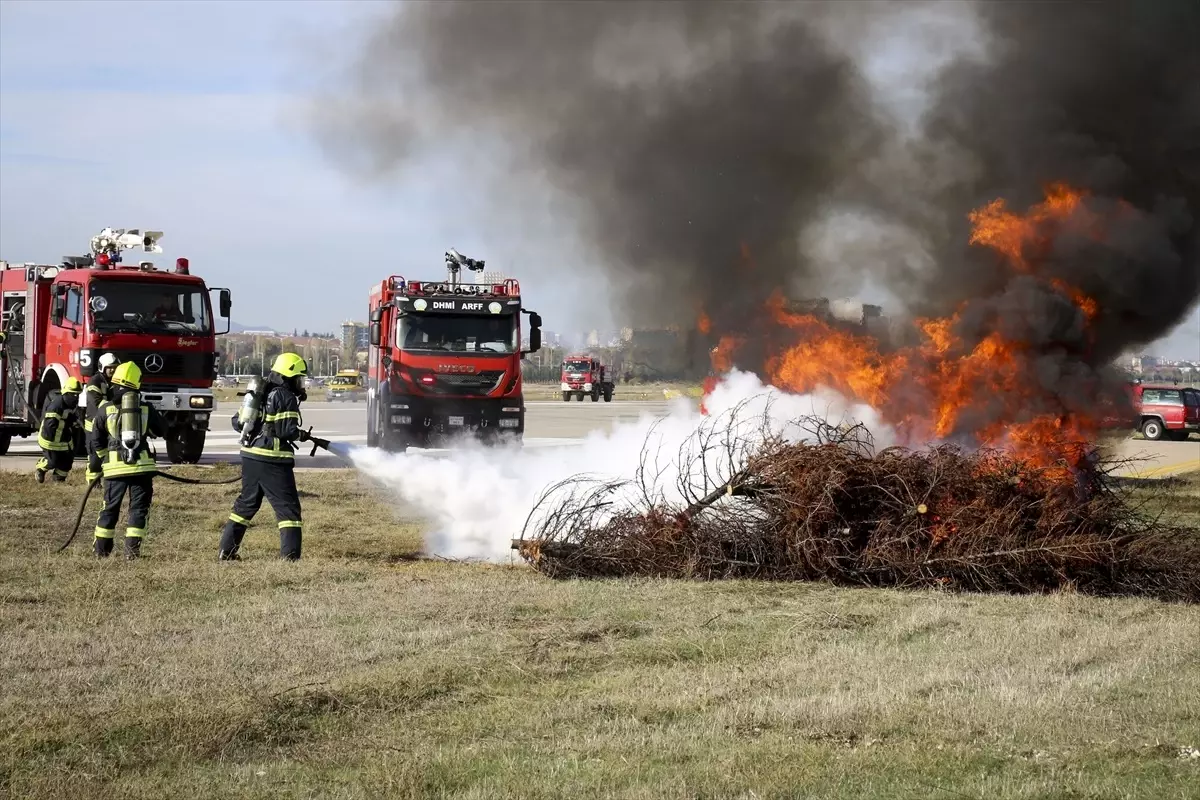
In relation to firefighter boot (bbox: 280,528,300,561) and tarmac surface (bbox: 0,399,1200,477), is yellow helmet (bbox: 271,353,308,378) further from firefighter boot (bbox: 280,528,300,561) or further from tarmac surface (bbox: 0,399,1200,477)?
tarmac surface (bbox: 0,399,1200,477)

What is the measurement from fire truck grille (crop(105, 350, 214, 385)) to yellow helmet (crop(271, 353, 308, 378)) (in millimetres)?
9992

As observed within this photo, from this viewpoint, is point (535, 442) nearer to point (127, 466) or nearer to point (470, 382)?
point (470, 382)

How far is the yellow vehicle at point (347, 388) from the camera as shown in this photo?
2565 inches

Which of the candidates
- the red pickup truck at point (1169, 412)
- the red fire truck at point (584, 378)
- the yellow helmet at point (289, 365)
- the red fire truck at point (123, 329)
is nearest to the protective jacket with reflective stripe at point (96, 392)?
the yellow helmet at point (289, 365)

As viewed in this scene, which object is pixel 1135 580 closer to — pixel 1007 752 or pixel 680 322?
pixel 1007 752

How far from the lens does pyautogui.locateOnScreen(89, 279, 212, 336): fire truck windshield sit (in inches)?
789

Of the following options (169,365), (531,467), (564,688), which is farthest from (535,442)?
(564,688)

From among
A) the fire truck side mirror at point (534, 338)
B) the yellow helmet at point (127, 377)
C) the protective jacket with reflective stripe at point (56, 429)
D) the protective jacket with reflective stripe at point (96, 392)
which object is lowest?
the protective jacket with reflective stripe at point (56, 429)

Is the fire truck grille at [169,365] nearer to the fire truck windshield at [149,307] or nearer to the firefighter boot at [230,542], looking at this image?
the fire truck windshield at [149,307]

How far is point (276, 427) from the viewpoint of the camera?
35.4 ft

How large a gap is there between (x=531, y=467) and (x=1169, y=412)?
1171 inches

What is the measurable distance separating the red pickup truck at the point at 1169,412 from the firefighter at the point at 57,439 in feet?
99.2

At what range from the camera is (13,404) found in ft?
73.3

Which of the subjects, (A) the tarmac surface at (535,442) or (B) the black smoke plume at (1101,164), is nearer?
(B) the black smoke plume at (1101,164)
